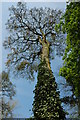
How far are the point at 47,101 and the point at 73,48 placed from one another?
61.8 inches

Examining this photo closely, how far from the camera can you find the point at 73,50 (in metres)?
6.15

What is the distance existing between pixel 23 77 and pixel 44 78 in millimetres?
1637

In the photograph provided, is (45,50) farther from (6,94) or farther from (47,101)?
(6,94)

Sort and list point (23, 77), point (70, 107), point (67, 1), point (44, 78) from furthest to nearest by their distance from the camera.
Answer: point (23, 77) < point (70, 107) < point (67, 1) < point (44, 78)

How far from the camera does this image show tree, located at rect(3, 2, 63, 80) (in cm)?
720

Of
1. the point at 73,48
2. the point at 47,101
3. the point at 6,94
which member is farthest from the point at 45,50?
the point at 6,94

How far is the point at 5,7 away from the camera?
700 cm

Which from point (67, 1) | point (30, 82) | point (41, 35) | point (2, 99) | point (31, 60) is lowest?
point (2, 99)

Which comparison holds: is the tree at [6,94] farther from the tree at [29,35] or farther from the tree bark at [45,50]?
the tree bark at [45,50]

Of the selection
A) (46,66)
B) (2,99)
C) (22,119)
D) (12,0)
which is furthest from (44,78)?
(12,0)

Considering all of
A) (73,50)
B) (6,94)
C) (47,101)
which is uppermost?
(73,50)

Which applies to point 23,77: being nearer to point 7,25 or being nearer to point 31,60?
point 31,60

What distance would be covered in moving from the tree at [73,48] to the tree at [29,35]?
89 cm

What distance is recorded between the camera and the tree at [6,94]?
24.4 feet
